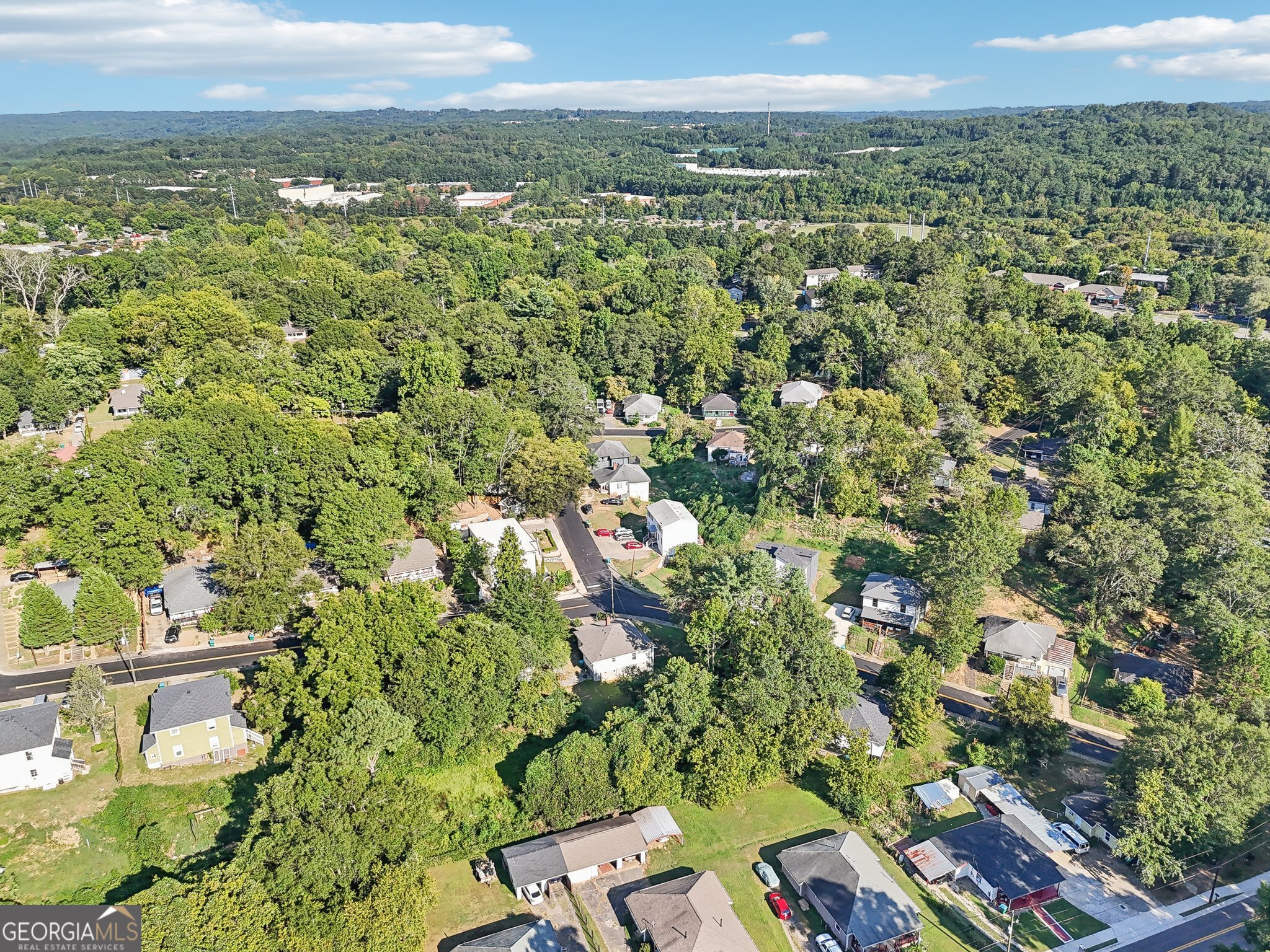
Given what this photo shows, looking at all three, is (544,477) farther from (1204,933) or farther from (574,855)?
(1204,933)

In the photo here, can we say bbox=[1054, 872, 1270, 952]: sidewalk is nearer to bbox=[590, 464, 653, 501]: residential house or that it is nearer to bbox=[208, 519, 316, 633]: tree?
bbox=[208, 519, 316, 633]: tree

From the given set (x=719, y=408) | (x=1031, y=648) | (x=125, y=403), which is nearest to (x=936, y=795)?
(x=1031, y=648)

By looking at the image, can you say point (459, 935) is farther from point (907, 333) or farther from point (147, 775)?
point (907, 333)

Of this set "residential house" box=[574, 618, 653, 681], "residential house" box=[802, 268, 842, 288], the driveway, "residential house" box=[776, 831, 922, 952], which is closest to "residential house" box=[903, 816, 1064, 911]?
the driveway

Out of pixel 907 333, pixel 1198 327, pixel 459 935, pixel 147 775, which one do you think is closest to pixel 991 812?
pixel 459 935

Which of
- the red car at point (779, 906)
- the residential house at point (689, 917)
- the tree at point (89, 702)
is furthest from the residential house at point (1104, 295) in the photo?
the tree at point (89, 702)

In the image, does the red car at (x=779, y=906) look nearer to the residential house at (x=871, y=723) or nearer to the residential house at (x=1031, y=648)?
the residential house at (x=871, y=723)
